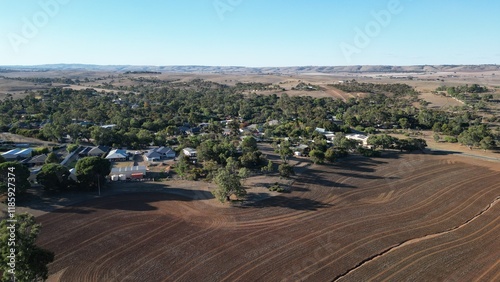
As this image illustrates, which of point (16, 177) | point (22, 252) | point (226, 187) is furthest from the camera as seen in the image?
point (226, 187)

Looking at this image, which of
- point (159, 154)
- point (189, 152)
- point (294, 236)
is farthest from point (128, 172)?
point (294, 236)

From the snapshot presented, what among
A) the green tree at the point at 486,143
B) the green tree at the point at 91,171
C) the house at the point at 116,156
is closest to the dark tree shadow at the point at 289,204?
the green tree at the point at 91,171

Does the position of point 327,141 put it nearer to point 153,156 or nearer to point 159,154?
point 159,154

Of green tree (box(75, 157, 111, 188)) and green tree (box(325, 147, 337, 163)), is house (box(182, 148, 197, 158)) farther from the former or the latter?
green tree (box(325, 147, 337, 163))

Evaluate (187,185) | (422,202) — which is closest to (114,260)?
(187,185)

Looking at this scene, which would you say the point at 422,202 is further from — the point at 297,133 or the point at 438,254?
the point at 297,133

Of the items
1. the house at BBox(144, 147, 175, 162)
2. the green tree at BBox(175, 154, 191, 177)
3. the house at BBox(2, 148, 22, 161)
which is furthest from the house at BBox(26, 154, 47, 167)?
the green tree at BBox(175, 154, 191, 177)
